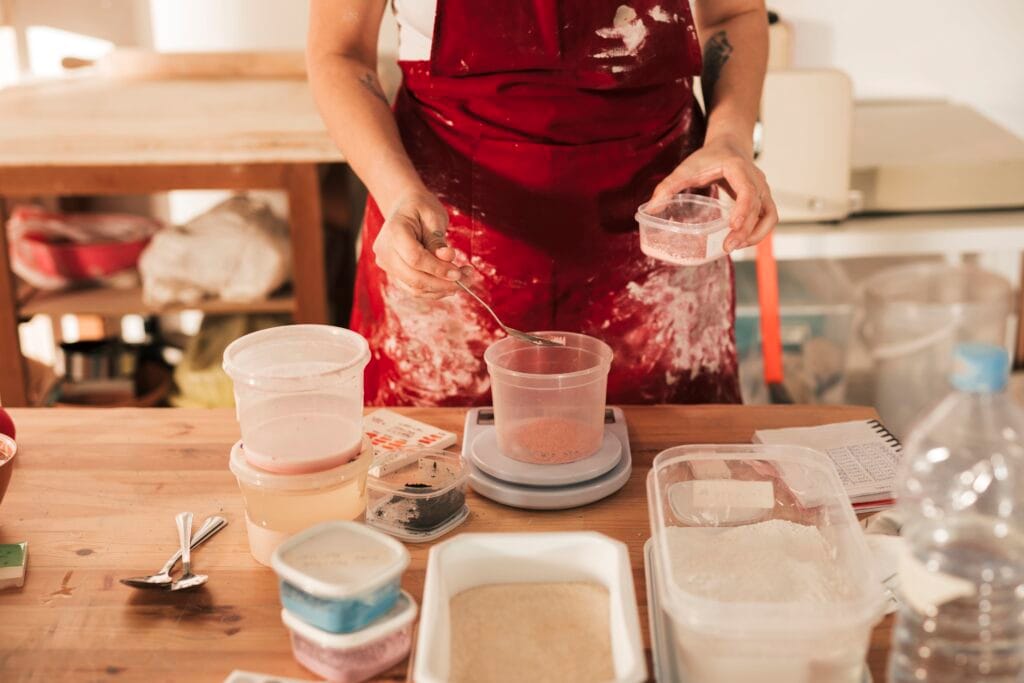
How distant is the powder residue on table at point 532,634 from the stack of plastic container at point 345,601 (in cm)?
6

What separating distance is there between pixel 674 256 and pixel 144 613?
789 millimetres

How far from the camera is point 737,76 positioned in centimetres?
167

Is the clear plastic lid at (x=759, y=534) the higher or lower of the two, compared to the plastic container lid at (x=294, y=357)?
lower

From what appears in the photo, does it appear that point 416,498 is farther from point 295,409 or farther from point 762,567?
point 762,567

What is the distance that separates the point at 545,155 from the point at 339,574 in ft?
2.70

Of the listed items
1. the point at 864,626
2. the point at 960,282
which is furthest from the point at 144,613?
the point at 960,282

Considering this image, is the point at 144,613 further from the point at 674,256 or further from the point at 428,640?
the point at 674,256

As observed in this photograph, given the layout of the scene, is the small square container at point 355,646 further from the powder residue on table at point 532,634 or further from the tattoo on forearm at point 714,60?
the tattoo on forearm at point 714,60

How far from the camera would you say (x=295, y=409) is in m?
1.10

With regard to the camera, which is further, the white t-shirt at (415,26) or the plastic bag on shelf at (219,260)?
the plastic bag on shelf at (219,260)

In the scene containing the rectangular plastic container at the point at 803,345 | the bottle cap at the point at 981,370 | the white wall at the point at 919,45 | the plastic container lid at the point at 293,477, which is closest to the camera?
the bottle cap at the point at 981,370

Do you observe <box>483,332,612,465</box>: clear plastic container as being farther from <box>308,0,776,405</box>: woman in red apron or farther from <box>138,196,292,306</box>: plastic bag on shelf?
<box>138,196,292,306</box>: plastic bag on shelf

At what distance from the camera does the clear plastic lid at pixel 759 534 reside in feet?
2.79

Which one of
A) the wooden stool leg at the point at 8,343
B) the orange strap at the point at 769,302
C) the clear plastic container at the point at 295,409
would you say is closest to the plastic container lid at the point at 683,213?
the clear plastic container at the point at 295,409
